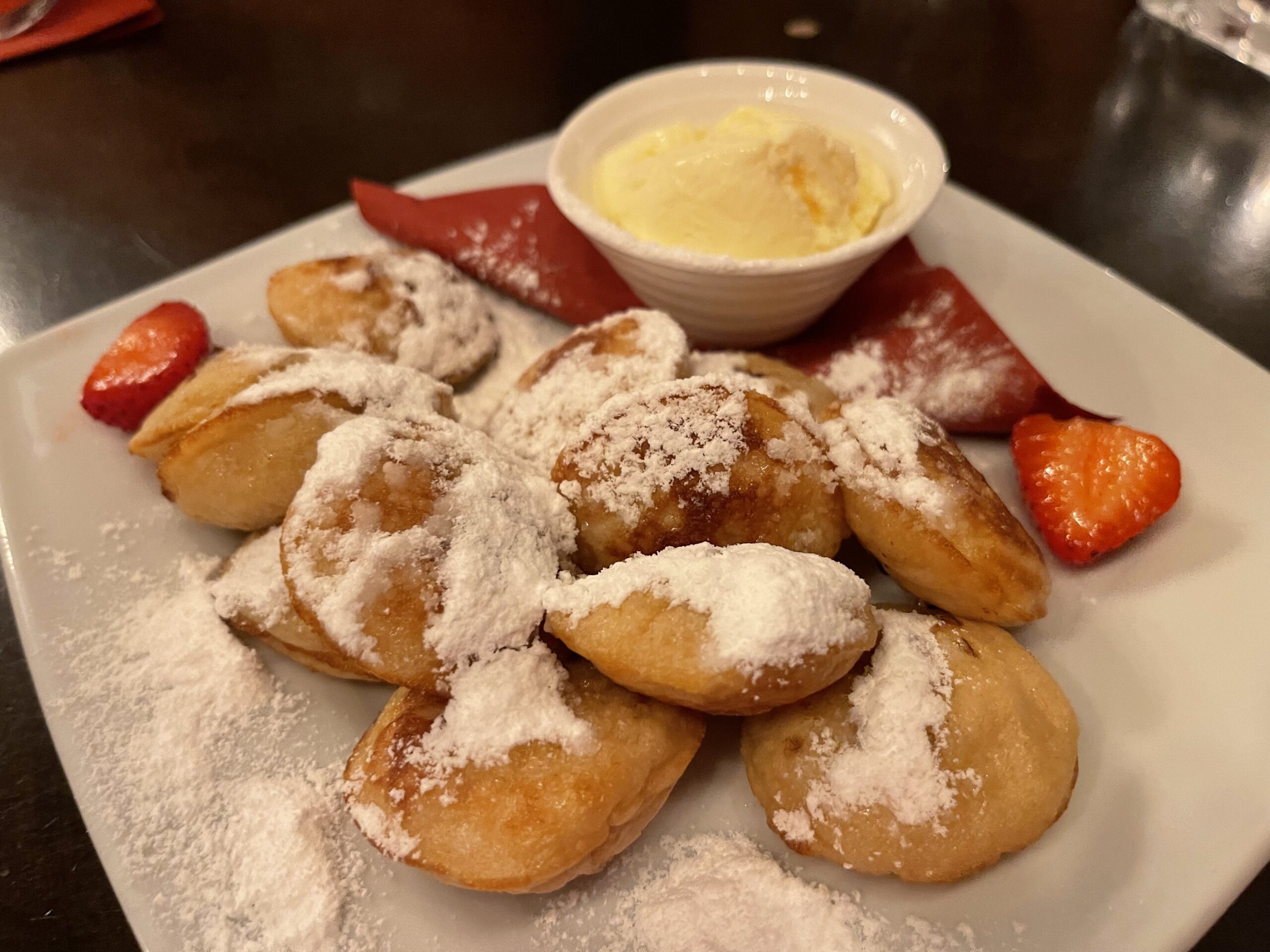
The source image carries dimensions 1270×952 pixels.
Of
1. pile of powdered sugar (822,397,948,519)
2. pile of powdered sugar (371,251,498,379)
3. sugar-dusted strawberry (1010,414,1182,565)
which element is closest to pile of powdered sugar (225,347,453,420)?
pile of powdered sugar (371,251,498,379)

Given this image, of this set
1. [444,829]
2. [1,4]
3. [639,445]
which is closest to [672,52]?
[1,4]

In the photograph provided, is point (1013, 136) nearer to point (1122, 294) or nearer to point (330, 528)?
point (1122, 294)

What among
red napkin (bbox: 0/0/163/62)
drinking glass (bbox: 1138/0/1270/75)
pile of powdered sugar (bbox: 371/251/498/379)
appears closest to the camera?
pile of powdered sugar (bbox: 371/251/498/379)

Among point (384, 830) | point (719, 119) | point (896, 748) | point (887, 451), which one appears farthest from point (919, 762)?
point (719, 119)

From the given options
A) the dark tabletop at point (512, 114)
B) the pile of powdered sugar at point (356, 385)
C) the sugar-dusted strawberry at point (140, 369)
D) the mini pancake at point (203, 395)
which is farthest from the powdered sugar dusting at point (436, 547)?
the dark tabletop at point (512, 114)

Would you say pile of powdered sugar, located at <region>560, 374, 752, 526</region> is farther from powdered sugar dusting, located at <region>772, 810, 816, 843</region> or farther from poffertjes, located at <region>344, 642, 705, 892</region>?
powdered sugar dusting, located at <region>772, 810, 816, 843</region>
